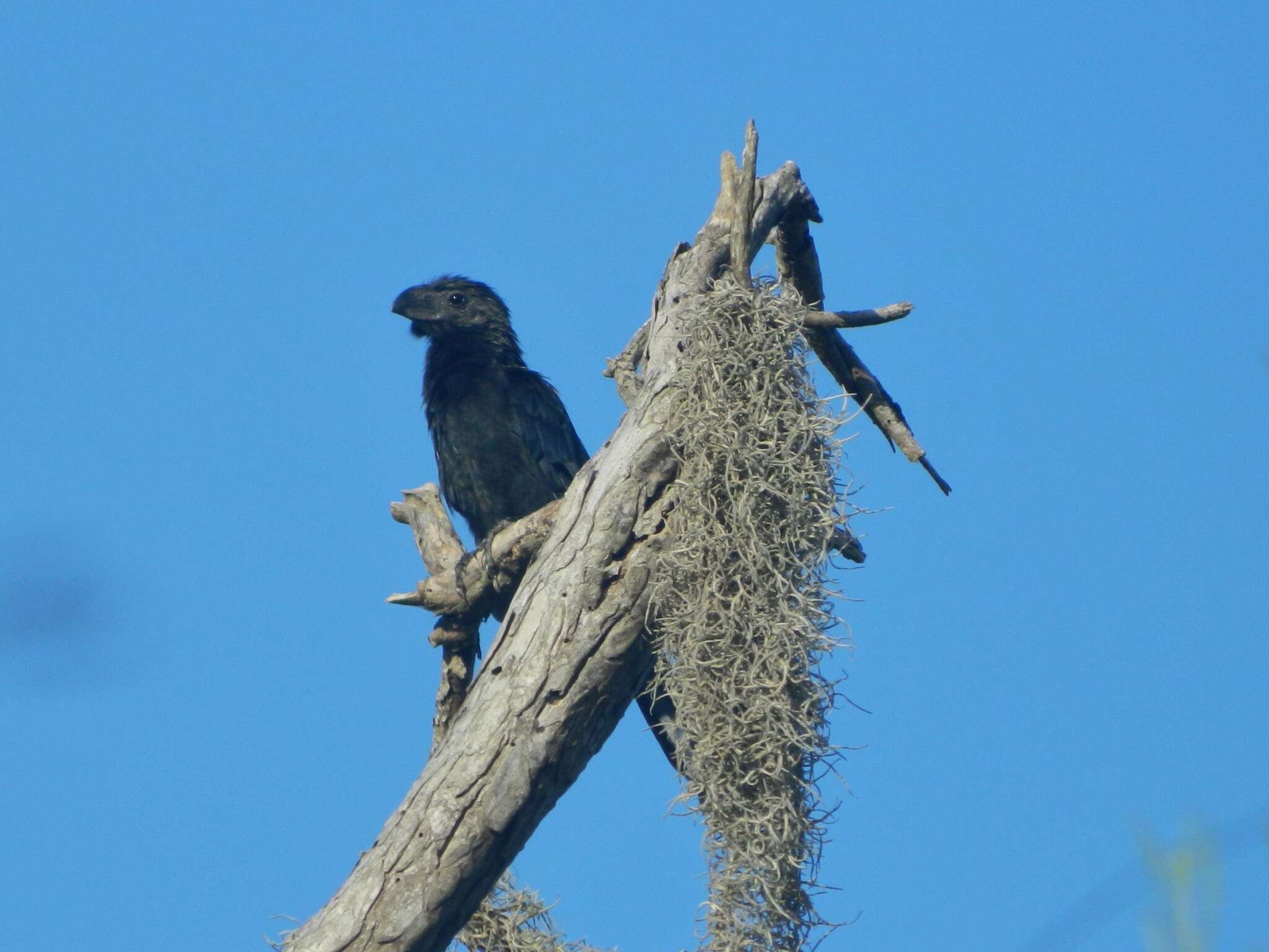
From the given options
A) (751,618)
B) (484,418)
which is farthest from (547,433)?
(751,618)

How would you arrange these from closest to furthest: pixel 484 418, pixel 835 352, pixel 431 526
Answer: pixel 431 526
pixel 835 352
pixel 484 418

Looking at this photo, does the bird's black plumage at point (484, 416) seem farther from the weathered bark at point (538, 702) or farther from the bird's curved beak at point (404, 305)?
the weathered bark at point (538, 702)

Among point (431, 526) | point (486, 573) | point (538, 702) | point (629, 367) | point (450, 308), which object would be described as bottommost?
point (538, 702)

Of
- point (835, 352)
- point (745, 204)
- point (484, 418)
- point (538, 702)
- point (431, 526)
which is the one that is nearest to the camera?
point (538, 702)

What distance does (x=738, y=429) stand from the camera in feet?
13.8

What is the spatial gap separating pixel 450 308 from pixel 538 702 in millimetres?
2959

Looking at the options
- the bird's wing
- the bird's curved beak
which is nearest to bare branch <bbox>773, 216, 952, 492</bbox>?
the bird's wing

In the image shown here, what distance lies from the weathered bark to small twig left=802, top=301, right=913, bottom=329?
0.53 meters

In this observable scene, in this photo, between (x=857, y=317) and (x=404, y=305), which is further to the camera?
(x=404, y=305)

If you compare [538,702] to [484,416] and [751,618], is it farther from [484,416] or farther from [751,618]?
[484,416]

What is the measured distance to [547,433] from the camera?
6.20 m

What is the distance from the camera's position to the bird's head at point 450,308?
6.54 m

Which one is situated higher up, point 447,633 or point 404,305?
point 404,305

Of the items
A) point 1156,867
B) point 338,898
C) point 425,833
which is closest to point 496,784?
point 425,833
